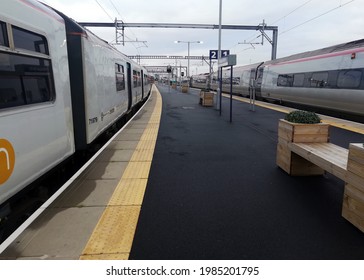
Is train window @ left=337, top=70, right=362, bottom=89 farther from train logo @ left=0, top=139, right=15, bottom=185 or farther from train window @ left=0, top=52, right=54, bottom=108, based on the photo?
train logo @ left=0, top=139, right=15, bottom=185

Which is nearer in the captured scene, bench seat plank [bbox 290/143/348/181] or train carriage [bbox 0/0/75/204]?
train carriage [bbox 0/0/75/204]

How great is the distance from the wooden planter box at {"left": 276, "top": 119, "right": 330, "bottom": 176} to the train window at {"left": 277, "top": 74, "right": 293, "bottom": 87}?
12969 millimetres

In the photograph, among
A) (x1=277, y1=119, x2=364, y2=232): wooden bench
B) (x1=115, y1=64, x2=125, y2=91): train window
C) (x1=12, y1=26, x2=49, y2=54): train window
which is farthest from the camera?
(x1=115, y1=64, x2=125, y2=91): train window

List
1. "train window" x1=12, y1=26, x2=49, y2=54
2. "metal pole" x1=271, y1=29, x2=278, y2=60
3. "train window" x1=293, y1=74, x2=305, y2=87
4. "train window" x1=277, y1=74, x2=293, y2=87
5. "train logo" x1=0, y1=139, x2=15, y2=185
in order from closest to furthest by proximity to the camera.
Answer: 1. "train logo" x1=0, y1=139, x2=15, y2=185
2. "train window" x1=12, y1=26, x2=49, y2=54
3. "train window" x1=293, y1=74, x2=305, y2=87
4. "train window" x1=277, y1=74, x2=293, y2=87
5. "metal pole" x1=271, y1=29, x2=278, y2=60

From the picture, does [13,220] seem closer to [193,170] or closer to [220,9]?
[193,170]

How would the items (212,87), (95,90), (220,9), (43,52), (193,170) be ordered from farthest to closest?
(212,87) < (220,9) < (95,90) < (193,170) < (43,52)

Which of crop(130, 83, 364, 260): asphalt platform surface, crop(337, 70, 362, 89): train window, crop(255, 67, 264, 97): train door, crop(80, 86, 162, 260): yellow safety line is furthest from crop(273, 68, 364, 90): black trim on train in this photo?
crop(80, 86, 162, 260): yellow safety line

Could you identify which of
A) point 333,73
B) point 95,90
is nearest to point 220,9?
point 333,73

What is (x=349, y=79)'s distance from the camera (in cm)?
1162

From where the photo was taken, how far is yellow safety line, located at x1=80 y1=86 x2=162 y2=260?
2.82 m

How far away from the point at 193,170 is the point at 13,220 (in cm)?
291

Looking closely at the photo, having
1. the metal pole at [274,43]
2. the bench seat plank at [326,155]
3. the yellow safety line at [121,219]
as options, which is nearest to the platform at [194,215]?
the yellow safety line at [121,219]

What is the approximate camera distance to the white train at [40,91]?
Answer: 10.3 feet

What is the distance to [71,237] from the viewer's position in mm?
3078
